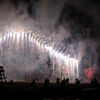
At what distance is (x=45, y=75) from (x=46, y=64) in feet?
14.1

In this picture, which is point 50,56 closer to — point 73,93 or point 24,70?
point 24,70

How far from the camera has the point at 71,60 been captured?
7056 cm

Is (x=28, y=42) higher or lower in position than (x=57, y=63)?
higher

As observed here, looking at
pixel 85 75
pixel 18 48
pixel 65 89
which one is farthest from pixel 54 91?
pixel 85 75

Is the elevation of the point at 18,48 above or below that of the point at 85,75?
above

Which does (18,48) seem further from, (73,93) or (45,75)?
(73,93)

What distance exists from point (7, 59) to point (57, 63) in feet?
71.9

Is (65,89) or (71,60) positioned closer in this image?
(65,89)

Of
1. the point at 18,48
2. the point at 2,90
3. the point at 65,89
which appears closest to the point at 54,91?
the point at 65,89

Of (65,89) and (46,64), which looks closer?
(65,89)

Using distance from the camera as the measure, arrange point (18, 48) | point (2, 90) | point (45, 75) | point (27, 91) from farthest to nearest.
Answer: point (45, 75) → point (18, 48) → point (27, 91) → point (2, 90)

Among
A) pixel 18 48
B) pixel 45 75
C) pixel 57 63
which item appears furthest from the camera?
pixel 57 63

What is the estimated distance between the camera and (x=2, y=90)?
43.6 feet

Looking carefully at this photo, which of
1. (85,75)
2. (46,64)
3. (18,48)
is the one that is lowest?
(85,75)
